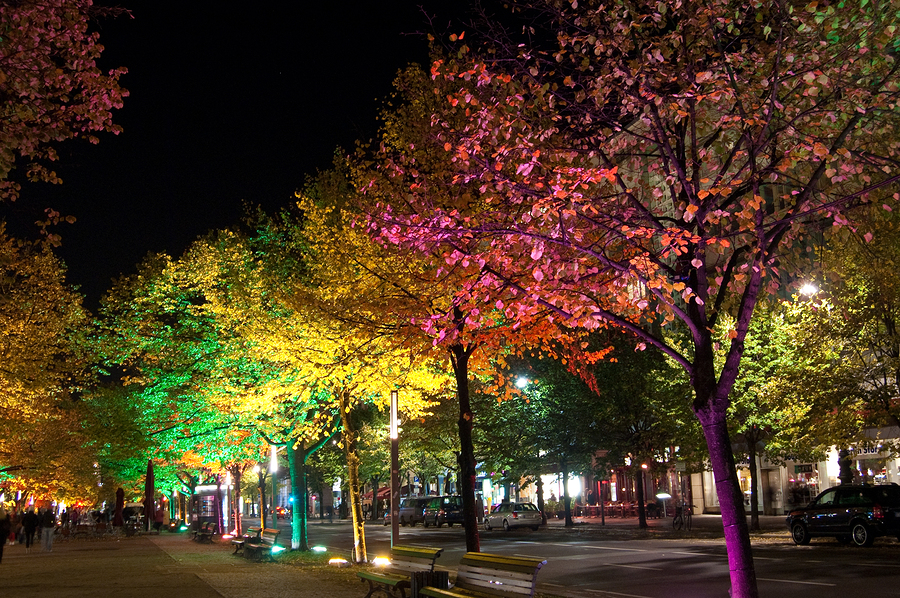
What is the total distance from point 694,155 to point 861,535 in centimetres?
1835

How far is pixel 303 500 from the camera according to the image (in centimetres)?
→ 2764

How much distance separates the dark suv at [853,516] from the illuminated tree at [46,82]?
22.7m

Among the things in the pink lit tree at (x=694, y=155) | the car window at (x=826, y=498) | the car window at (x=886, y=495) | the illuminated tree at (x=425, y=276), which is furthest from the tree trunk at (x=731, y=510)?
the car window at (x=826, y=498)

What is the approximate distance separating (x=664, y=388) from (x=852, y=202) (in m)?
26.1

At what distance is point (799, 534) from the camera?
2556 cm

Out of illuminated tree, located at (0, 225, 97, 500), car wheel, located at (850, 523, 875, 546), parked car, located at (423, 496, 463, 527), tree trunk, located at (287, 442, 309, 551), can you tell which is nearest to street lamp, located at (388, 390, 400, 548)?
tree trunk, located at (287, 442, 309, 551)

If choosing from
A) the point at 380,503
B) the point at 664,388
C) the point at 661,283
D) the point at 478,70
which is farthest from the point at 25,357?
the point at 380,503

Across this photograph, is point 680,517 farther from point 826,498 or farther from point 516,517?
point 516,517

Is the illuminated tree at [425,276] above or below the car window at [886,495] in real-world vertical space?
above

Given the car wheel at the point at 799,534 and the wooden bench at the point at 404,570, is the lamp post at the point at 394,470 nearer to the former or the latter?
the wooden bench at the point at 404,570

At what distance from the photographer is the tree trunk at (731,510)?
8.77 meters

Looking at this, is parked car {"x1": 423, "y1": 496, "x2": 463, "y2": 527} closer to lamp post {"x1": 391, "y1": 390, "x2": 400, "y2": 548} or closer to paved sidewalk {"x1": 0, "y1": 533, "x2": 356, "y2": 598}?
paved sidewalk {"x1": 0, "y1": 533, "x2": 356, "y2": 598}

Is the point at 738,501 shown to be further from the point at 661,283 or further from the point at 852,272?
the point at 852,272

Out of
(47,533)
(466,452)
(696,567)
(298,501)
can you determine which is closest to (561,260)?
(466,452)
